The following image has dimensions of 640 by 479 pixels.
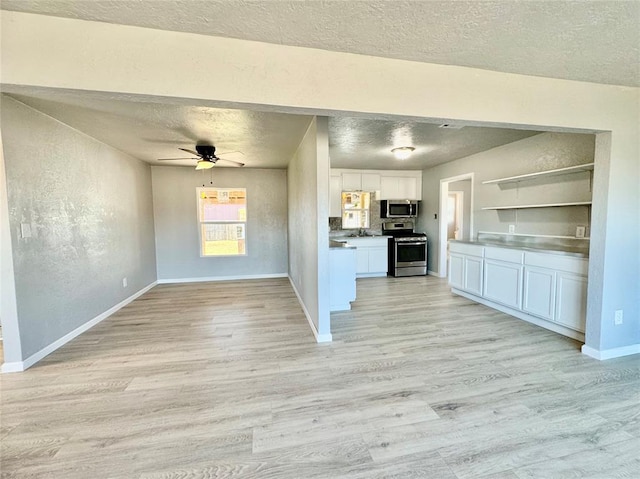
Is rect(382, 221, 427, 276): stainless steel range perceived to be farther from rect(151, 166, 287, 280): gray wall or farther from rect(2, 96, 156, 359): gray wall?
rect(2, 96, 156, 359): gray wall

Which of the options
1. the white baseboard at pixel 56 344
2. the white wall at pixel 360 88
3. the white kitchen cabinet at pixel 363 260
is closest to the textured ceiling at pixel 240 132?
the white wall at pixel 360 88

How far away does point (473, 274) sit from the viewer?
4.12 meters

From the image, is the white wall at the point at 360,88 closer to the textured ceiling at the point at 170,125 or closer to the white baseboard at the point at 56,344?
the textured ceiling at the point at 170,125

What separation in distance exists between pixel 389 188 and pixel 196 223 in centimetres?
433

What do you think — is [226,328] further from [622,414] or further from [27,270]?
[622,414]

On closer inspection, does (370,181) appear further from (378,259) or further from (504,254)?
(504,254)

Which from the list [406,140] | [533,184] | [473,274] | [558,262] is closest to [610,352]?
[558,262]

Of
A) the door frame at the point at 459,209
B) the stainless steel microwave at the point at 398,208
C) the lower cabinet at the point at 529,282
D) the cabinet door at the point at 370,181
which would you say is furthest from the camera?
the door frame at the point at 459,209

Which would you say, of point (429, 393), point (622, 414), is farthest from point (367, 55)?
point (622, 414)

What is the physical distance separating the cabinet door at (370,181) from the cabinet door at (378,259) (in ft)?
4.44

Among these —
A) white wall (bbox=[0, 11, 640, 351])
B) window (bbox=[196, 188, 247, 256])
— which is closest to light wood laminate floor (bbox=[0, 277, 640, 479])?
white wall (bbox=[0, 11, 640, 351])

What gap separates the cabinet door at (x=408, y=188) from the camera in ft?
20.5

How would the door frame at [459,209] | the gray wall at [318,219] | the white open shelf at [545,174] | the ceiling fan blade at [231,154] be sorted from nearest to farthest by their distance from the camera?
the gray wall at [318,219] < the white open shelf at [545,174] < the ceiling fan blade at [231,154] < the door frame at [459,209]

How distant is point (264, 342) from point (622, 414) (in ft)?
9.28
